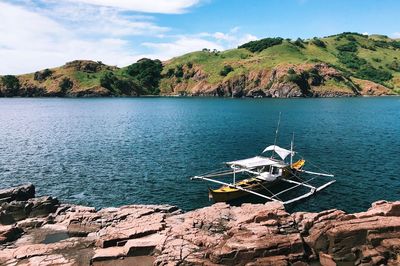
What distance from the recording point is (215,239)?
3934 cm

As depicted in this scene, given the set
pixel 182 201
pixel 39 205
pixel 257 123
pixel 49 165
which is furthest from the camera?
pixel 257 123

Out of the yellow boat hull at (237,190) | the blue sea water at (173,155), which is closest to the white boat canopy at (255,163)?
the yellow boat hull at (237,190)

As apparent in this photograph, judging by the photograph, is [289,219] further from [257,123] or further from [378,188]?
Answer: [257,123]

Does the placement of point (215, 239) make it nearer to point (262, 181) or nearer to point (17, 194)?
point (262, 181)

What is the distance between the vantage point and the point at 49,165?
3295 inches

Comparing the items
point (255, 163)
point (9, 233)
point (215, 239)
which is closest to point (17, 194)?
point (9, 233)

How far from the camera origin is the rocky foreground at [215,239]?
3681cm

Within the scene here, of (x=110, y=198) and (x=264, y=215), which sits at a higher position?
(x=264, y=215)

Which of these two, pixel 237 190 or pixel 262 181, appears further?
pixel 262 181

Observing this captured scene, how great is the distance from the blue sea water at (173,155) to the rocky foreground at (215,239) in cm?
1420

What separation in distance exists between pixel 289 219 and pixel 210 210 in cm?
1046

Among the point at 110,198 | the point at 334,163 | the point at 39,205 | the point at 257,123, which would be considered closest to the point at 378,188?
the point at 334,163

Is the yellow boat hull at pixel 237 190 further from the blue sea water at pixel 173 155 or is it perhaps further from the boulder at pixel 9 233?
the boulder at pixel 9 233

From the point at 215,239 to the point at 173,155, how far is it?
2157 inches
